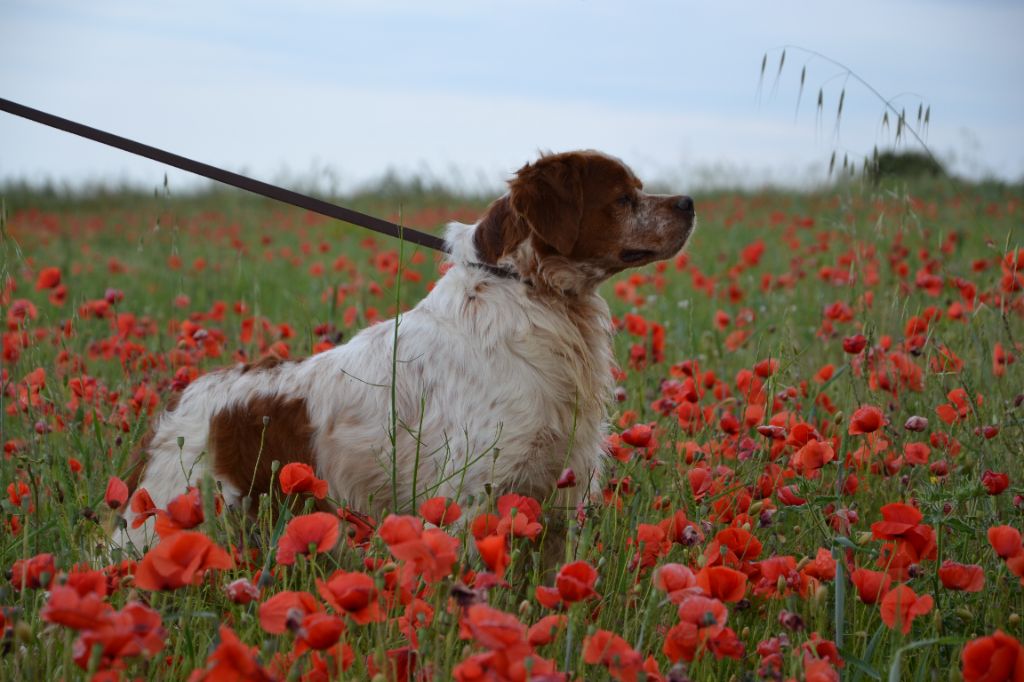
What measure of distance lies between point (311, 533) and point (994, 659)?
1.12 m

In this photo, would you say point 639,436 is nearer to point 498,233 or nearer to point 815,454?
point 815,454

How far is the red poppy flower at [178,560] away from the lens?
1.48m

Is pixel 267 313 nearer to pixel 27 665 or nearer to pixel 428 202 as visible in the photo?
pixel 27 665

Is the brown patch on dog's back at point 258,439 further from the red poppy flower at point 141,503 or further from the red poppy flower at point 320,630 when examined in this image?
the red poppy flower at point 320,630

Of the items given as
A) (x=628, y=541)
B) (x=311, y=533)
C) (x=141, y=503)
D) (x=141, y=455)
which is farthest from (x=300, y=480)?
(x=141, y=455)

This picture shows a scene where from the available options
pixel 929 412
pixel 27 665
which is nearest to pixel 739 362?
pixel 929 412

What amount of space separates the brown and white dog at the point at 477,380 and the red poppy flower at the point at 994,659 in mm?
1670

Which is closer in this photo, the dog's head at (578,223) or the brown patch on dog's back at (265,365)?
the dog's head at (578,223)

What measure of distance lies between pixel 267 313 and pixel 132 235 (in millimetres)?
6238

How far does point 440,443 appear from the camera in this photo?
307cm

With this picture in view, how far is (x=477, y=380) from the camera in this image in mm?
3078

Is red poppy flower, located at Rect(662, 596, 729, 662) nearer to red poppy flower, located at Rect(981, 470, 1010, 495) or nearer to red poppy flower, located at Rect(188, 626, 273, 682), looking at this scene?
red poppy flower, located at Rect(188, 626, 273, 682)

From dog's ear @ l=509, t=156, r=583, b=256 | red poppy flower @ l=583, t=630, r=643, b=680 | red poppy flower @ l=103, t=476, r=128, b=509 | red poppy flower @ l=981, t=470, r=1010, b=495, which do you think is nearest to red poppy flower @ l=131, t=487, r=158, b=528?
red poppy flower @ l=103, t=476, r=128, b=509

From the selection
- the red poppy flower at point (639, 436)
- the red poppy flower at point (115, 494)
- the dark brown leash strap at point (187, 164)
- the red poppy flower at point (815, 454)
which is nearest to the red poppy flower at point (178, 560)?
the red poppy flower at point (115, 494)
